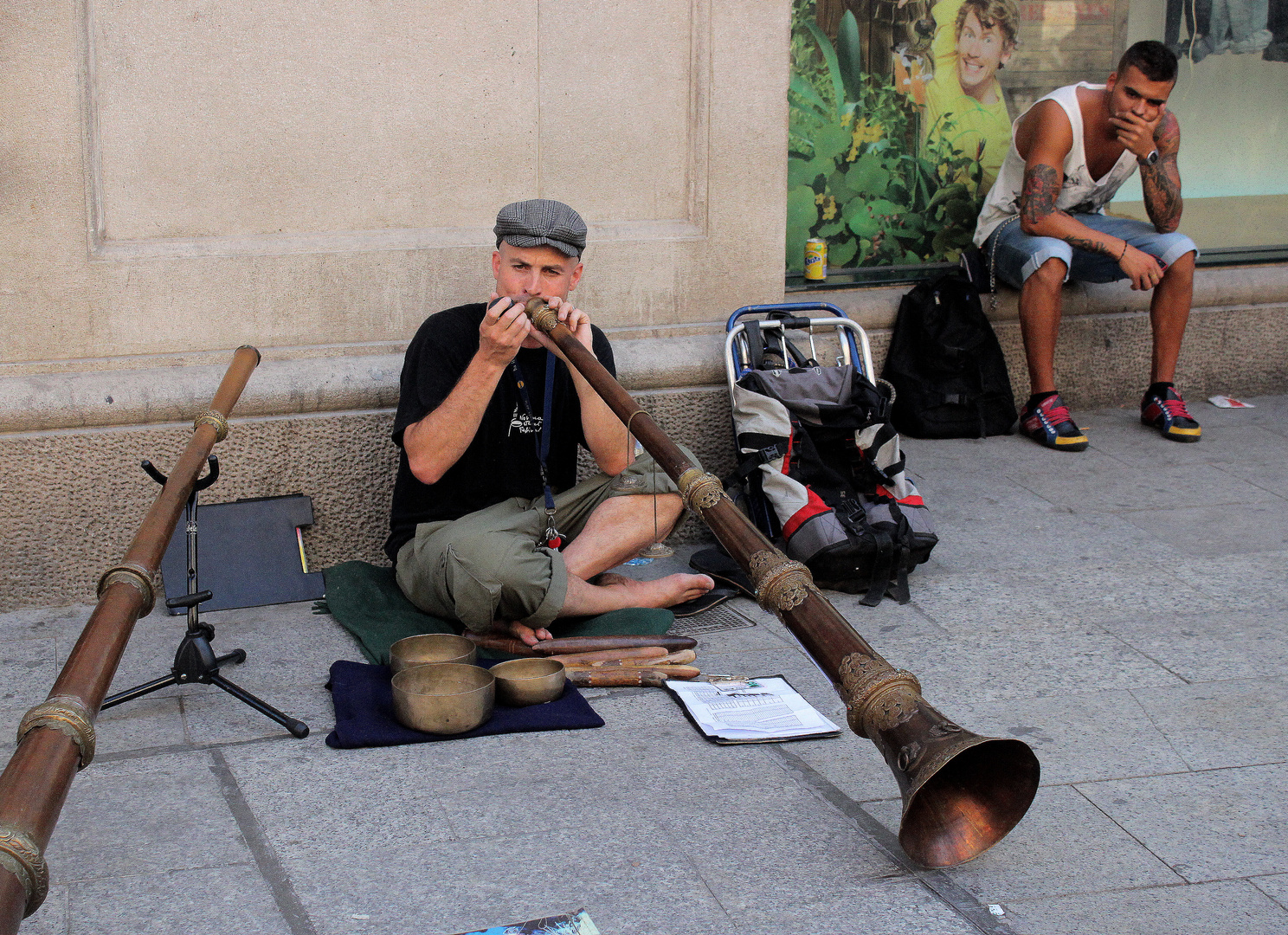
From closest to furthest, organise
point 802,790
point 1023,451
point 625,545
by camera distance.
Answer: point 802,790 < point 625,545 < point 1023,451

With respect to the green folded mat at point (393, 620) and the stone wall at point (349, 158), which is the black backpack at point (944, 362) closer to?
the stone wall at point (349, 158)

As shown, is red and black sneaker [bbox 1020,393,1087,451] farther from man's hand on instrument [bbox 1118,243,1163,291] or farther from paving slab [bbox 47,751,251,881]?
paving slab [bbox 47,751,251,881]

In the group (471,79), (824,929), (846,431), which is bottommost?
(824,929)

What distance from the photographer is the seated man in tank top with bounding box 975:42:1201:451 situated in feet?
17.1

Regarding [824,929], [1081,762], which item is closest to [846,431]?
[1081,762]

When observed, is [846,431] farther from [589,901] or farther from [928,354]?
[589,901]

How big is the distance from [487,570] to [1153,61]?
360cm

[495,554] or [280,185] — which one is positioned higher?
[280,185]

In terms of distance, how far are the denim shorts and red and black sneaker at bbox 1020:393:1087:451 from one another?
1.74ft

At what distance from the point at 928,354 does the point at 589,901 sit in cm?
350

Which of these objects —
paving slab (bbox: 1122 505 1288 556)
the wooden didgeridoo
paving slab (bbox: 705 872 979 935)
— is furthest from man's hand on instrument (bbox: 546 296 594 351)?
paving slab (bbox: 1122 505 1288 556)

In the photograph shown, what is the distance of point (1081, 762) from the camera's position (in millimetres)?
2797

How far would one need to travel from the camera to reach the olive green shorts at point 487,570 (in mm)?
3377

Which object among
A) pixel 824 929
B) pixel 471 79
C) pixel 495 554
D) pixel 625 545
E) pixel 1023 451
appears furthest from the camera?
pixel 1023 451
